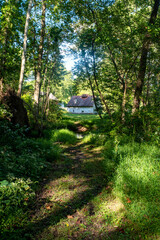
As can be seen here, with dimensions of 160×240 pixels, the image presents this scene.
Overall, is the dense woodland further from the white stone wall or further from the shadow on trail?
the white stone wall

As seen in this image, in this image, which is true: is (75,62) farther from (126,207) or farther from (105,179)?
(126,207)

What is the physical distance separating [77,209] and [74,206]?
112mm

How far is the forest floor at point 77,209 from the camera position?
7.66 feet

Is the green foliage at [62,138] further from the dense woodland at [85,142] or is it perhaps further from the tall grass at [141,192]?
the tall grass at [141,192]

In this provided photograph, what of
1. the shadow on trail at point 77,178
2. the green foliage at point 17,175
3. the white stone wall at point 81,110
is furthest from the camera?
the white stone wall at point 81,110

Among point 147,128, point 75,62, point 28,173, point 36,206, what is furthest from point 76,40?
point 36,206

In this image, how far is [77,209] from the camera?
290 cm

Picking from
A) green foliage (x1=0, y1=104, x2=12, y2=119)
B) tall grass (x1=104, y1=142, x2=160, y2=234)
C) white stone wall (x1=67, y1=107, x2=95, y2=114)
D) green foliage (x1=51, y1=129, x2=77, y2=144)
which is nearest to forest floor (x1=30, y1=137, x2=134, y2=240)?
tall grass (x1=104, y1=142, x2=160, y2=234)

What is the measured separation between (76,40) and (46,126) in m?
6.36

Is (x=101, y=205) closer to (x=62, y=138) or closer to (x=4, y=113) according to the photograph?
(x=4, y=113)

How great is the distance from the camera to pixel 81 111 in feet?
144

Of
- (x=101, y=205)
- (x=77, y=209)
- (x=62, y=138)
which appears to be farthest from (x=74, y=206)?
(x=62, y=138)

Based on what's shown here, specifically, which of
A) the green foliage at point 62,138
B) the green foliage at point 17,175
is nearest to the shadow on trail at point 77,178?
the green foliage at point 17,175

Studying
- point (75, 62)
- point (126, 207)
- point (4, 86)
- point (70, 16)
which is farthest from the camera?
point (75, 62)
